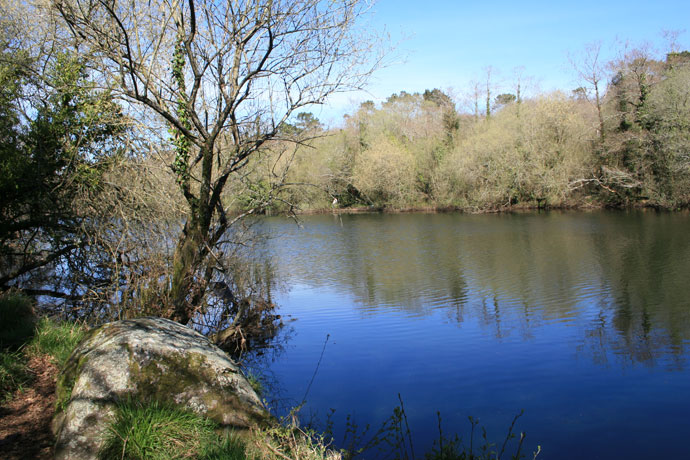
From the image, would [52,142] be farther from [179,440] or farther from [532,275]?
A: [532,275]

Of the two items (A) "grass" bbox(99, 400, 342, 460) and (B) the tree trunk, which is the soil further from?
(B) the tree trunk

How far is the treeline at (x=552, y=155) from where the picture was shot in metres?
30.2

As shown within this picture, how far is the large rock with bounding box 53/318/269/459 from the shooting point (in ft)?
12.0

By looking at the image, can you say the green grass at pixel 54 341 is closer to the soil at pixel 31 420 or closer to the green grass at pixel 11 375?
the soil at pixel 31 420

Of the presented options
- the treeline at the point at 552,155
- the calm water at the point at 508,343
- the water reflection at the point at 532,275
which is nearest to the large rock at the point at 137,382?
the calm water at the point at 508,343

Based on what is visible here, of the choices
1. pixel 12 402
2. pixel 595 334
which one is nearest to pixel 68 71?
pixel 12 402

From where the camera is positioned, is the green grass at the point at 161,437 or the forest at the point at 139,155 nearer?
the green grass at the point at 161,437

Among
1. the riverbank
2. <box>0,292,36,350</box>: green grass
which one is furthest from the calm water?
the riverbank

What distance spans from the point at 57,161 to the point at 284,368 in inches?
200

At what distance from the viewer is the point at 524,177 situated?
35938mm

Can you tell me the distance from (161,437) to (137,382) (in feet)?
1.68

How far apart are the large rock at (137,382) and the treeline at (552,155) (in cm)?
2051

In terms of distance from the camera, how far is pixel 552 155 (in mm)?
35469

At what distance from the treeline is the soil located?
20.1m
